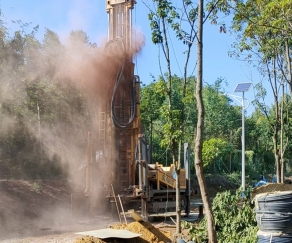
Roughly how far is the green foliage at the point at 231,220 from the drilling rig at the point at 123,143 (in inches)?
278

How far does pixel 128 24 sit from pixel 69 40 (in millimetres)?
4537

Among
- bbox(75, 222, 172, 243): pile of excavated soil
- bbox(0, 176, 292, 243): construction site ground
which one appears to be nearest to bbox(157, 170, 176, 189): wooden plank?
bbox(0, 176, 292, 243): construction site ground

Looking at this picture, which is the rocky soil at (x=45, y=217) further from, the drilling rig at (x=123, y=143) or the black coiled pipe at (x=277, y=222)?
the black coiled pipe at (x=277, y=222)

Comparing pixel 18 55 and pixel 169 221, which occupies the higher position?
pixel 18 55

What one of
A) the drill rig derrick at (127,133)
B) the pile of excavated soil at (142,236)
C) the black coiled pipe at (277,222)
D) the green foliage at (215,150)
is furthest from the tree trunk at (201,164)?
the green foliage at (215,150)

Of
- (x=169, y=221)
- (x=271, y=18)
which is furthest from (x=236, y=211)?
(x=169, y=221)

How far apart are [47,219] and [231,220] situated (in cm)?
1087

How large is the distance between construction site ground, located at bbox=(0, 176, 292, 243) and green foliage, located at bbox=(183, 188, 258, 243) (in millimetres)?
1962

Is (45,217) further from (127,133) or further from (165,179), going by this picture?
(165,179)

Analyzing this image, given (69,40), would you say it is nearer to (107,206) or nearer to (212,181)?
(107,206)

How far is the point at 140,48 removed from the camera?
18.5m

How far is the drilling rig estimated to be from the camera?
17.6 m

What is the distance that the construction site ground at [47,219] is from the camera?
1348cm

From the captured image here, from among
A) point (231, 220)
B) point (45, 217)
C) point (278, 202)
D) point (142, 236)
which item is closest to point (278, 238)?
point (278, 202)
